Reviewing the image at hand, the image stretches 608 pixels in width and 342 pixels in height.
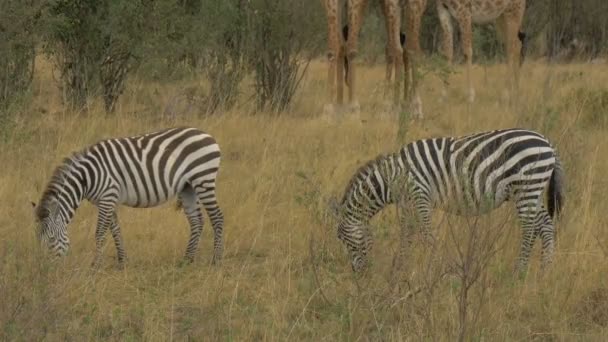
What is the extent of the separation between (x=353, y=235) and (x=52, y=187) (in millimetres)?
1981

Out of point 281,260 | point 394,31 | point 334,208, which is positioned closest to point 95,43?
point 394,31

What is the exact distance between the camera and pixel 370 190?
610cm

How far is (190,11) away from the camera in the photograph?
13789 mm

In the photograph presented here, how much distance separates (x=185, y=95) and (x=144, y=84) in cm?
140

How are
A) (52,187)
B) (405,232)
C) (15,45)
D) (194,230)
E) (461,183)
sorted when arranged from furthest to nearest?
(15,45) → (194,230) → (52,187) → (461,183) → (405,232)

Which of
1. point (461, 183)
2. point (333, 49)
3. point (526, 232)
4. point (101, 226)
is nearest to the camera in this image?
point (461, 183)

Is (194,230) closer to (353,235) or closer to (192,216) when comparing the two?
(192,216)

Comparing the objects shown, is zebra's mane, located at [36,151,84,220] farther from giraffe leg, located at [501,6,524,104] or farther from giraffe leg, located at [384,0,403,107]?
giraffe leg, located at [501,6,524,104]

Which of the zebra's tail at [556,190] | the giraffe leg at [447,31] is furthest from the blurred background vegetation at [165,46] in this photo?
the zebra's tail at [556,190]

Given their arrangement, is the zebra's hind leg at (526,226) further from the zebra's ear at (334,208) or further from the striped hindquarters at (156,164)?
the striped hindquarters at (156,164)

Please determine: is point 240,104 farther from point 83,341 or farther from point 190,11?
point 83,341

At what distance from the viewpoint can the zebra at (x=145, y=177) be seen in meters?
6.34

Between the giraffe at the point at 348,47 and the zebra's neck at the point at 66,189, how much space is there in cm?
544

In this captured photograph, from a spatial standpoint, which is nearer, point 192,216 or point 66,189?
point 66,189
